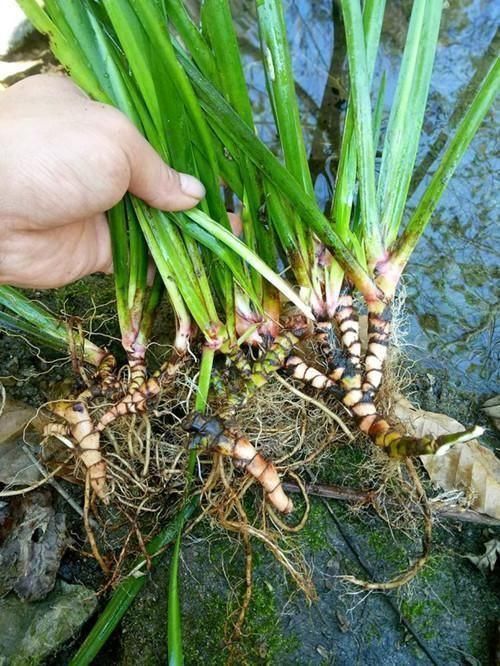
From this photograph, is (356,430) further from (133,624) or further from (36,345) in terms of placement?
(36,345)

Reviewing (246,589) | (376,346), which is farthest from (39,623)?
(376,346)

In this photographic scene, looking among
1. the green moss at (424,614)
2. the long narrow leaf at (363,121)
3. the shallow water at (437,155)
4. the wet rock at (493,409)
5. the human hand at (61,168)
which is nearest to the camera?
the human hand at (61,168)

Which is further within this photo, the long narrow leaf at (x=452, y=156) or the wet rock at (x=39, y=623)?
the wet rock at (x=39, y=623)

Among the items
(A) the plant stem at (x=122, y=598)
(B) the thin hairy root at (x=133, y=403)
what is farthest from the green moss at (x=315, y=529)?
(B) the thin hairy root at (x=133, y=403)

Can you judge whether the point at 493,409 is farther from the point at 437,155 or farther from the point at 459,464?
the point at 437,155

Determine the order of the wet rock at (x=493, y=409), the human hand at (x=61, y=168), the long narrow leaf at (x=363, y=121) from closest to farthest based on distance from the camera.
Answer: the human hand at (x=61, y=168), the long narrow leaf at (x=363, y=121), the wet rock at (x=493, y=409)

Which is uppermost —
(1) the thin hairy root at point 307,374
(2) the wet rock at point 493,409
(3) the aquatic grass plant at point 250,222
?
(3) the aquatic grass plant at point 250,222

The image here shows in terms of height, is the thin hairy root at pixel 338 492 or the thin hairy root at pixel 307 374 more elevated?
A: the thin hairy root at pixel 307 374

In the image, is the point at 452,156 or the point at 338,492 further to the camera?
the point at 338,492

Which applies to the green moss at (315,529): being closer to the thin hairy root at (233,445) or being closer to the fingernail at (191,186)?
the thin hairy root at (233,445)
